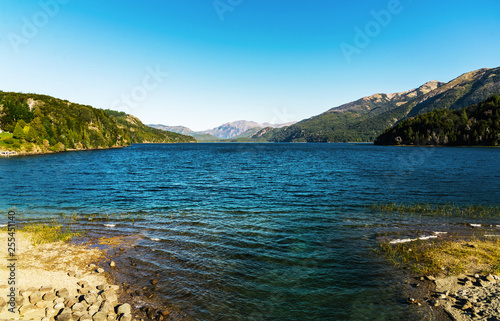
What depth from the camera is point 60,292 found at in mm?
12250

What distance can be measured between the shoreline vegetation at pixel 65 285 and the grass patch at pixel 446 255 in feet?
52.5

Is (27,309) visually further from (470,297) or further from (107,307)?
(470,297)

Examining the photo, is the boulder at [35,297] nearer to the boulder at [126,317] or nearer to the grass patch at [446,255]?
the boulder at [126,317]

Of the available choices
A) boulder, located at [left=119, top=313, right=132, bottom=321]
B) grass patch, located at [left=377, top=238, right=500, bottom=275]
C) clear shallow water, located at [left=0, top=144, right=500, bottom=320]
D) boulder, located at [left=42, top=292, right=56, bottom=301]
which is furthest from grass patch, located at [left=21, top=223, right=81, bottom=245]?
grass patch, located at [left=377, top=238, right=500, bottom=275]

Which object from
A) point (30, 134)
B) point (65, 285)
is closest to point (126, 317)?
point (65, 285)

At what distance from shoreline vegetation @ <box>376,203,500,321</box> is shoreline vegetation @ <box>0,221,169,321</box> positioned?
13793 mm

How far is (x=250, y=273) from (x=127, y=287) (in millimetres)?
7306

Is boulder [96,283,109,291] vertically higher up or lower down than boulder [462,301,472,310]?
higher up

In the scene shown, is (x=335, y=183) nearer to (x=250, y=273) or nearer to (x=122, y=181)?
(x=250, y=273)

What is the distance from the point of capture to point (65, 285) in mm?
13250

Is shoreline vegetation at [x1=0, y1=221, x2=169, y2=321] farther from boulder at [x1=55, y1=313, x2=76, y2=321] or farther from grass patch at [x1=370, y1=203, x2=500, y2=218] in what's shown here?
grass patch at [x1=370, y1=203, x2=500, y2=218]

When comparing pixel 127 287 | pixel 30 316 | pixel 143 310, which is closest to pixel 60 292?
pixel 30 316

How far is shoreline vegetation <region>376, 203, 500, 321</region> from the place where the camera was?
11617mm

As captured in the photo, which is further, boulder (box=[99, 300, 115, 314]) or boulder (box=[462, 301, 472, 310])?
boulder (box=[462, 301, 472, 310])
